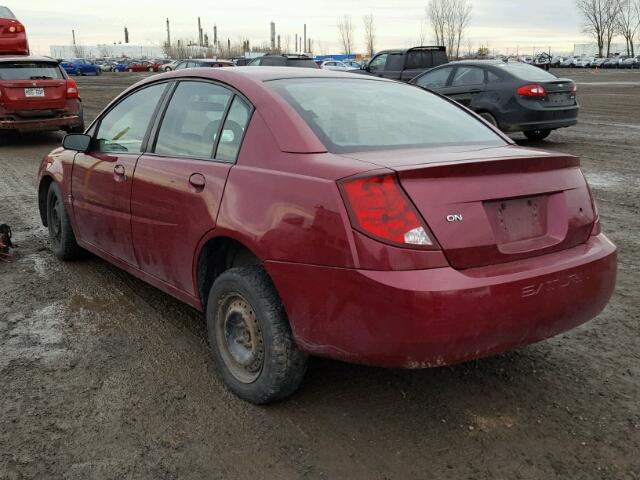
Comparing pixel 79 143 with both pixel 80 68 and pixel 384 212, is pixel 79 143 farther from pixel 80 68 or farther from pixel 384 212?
pixel 80 68

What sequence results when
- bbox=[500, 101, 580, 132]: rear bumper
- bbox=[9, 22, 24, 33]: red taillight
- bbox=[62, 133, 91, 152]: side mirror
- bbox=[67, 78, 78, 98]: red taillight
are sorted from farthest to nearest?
1. bbox=[9, 22, 24, 33]: red taillight
2. bbox=[67, 78, 78, 98]: red taillight
3. bbox=[500, 101, 580, 132]: rear bumper
4. bbox=[62, 133, 91, 152]: side mirror

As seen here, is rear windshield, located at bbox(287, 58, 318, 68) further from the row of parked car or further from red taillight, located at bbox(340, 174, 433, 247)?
the row of parked car

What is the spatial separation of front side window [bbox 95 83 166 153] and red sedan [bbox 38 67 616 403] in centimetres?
14

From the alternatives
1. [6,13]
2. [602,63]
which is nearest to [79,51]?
[602,63]

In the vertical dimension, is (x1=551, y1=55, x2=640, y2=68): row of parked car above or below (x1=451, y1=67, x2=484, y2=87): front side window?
above

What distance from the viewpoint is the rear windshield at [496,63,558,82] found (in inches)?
449

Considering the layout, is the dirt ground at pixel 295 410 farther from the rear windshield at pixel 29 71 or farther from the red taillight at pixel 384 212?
the rear windshield at pixel 29 71

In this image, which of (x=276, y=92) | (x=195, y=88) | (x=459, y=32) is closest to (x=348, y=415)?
(x=276, y=92)

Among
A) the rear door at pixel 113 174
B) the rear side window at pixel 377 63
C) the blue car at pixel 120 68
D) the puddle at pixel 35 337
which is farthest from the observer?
the blue car at pixel 120 68

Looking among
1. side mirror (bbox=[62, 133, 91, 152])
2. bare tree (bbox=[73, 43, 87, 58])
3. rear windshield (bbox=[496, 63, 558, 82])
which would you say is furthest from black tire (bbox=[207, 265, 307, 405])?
bare tree (bbox=[73, 43, 87, 58])

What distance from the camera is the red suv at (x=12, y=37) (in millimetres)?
15812

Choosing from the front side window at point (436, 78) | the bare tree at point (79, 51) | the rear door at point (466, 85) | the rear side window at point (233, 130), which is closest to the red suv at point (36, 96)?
the front side window at point (436, 78)

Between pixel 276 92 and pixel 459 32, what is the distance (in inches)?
3473

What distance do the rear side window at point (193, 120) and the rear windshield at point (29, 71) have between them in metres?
9.72
